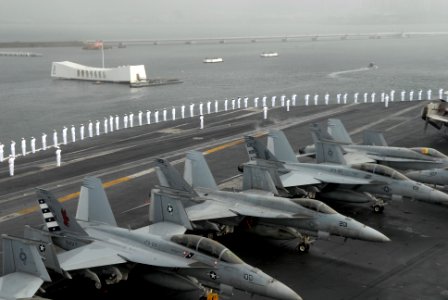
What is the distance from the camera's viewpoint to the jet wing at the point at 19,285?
1703cm

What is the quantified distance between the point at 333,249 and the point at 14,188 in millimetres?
18453

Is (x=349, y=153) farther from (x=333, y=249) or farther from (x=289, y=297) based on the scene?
(x=289, y=297)

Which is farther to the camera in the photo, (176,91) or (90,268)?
(176,91)

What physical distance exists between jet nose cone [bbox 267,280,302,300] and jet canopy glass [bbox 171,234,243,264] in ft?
4.49

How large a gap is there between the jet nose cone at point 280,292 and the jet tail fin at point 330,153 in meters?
14.7

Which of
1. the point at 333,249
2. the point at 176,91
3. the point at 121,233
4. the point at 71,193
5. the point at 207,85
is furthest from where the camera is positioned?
the point at 207,85

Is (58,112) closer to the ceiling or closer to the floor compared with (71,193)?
closer to the floor

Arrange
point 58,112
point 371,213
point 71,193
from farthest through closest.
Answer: point 58,112, point 71,193, point 371,213

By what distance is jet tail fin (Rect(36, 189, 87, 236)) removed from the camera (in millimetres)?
21562

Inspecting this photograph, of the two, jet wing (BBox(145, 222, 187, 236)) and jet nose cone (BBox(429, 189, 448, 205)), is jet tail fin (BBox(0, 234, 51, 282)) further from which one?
jet nose cone (BBox(429, 189, 448, 205))

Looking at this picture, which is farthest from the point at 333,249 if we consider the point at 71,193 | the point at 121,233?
the point at 71,193

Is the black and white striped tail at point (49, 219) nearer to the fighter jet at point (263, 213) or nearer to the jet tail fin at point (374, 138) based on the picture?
the fighter jet at point (263, 213)

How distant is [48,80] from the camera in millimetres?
150000

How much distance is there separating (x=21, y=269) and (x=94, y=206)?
5.47 m
